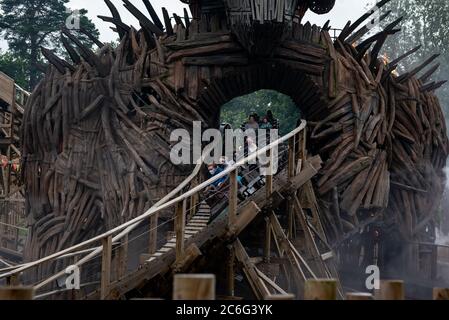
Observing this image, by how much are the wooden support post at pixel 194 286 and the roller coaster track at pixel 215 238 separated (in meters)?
2.37

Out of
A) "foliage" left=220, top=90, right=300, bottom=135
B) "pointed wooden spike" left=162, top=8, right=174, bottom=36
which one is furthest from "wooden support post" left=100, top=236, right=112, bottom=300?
"foliage" left=220, top=90, right=300, bottom=135

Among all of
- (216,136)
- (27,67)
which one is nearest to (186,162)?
(216,136)

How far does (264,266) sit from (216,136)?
326 centimetres

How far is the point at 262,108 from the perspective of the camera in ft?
109

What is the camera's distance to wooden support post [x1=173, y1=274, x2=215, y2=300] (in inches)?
158

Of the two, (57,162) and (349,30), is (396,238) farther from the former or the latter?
(57,162)

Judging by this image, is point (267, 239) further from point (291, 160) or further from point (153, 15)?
point (153, 15)

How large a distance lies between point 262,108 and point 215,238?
995 inches

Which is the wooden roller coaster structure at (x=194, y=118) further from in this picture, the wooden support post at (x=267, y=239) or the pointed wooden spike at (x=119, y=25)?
the wooden support post at (x=267, y=239)

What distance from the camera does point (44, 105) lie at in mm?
13469

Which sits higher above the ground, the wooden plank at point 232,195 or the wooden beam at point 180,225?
the wooden plank at point 232,195

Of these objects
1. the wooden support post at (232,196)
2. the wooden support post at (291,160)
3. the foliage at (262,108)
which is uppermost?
the foliage at (262,108)

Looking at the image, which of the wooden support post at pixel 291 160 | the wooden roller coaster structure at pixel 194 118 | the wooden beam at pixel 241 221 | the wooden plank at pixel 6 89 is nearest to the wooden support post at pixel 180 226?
the wooden beam at pixel 241 221

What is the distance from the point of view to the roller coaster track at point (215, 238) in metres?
7.50
